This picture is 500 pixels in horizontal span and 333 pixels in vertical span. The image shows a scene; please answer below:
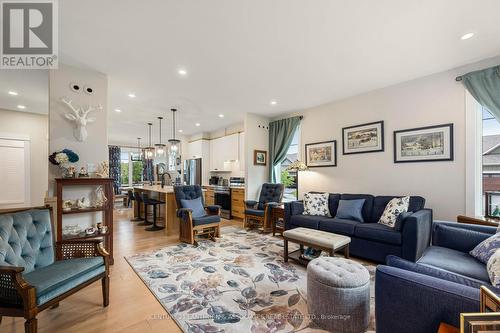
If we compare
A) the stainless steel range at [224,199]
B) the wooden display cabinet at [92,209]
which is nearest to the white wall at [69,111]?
the wooden display cabinet at [92,209]

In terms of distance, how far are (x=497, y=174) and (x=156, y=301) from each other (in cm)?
458

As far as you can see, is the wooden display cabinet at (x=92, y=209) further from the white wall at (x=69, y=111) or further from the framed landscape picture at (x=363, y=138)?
the framed landscape picture at (x=363, y=138)

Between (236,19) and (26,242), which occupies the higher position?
(236,19)

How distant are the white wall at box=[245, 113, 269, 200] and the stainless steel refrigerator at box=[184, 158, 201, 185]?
2.76 metres

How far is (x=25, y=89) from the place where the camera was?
375cm

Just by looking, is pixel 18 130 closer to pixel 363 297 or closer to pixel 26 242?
pixel 26 242

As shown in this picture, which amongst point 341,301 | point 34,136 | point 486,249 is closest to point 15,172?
point 34,136

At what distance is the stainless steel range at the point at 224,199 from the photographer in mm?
6098

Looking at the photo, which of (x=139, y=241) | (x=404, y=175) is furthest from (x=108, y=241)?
(x=404, y=175)

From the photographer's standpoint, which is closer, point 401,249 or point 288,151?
point 401,249

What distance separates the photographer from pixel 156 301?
7.01 feet

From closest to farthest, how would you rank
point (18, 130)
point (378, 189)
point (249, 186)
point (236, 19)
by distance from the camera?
1. point (236, 19)
2. point (378, 189)
3. point (18, 130)
4. point (249, 186)

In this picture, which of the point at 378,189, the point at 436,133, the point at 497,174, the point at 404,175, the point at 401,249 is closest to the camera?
the point at 401,249
